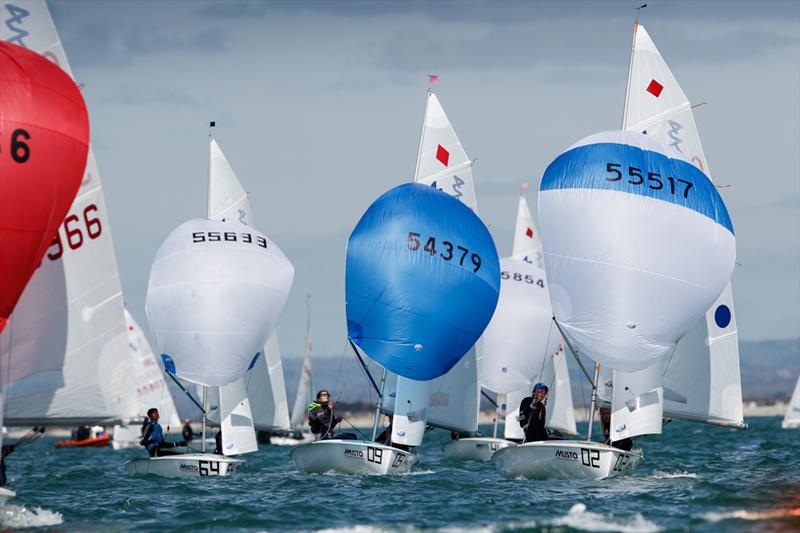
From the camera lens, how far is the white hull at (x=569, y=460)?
2855 centimetres

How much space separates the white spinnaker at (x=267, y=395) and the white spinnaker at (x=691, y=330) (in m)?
13.0

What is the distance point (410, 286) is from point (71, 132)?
1114 cm

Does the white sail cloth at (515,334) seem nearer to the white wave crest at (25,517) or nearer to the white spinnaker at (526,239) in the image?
the white spinnaker at (526,239)

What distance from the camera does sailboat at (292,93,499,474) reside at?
31.0m

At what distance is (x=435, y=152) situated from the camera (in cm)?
4119

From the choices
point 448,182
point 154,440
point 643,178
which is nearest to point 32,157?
point 643,178

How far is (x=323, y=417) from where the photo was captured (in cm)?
3256

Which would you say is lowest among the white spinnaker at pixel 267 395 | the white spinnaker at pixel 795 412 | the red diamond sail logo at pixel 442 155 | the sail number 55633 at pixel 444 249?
the white spinnaker at pixel 267 395

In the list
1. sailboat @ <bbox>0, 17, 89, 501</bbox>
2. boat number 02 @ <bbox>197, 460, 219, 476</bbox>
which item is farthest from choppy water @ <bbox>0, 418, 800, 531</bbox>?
sailboat @ <bbox>0, 17, 89, 501</bbox>

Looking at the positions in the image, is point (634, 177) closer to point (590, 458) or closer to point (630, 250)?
point (630, 250)

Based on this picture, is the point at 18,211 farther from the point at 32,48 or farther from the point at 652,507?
the point at 652,507

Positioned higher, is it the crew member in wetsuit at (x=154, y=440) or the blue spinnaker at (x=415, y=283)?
the blue spinnaker at (x=415, y=283)

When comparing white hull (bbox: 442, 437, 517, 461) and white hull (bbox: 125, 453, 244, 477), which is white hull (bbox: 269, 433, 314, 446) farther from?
white hull (bbox: 125, 453, 244, 477)

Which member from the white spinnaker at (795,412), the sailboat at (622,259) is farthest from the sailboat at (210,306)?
the white spinnaker at (795,412)
